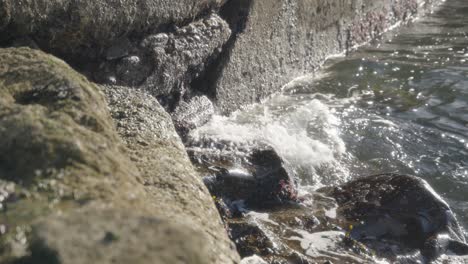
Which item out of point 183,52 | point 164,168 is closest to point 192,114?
point 183,52

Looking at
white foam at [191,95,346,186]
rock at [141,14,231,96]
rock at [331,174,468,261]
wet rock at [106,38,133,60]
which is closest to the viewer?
rock at [331,174,468,261]

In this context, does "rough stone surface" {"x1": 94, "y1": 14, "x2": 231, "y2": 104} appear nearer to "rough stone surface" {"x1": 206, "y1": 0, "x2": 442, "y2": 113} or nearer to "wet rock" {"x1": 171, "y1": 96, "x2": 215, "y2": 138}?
"wet rock" {"x1": 171, "y1": 96, "x2": 215, "y2": 138}

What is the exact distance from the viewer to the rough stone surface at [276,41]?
6.12 metres

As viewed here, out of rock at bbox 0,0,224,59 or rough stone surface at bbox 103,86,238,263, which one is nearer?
rough stone surface at bbox 103,86,238,263

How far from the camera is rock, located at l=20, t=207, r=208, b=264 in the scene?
1.70m

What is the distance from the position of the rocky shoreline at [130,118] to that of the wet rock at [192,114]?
1 centimetres

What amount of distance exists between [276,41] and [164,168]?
437cm

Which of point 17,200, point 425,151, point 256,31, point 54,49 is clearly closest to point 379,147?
point 425,151

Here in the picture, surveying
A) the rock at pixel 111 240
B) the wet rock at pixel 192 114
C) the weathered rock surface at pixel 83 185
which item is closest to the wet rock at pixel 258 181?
the wet rock at pixel 192 114

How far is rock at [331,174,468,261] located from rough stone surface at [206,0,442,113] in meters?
1.73

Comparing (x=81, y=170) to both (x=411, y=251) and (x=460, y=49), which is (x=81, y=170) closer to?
(x=411, y=251)

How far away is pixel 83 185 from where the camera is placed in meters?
2.08

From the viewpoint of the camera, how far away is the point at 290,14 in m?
7.11

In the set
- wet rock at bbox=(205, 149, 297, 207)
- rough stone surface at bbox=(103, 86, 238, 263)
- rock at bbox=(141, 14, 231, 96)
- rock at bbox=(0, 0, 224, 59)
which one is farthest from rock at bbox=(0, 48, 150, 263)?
rock at bbox=(141, 14, 231, 96)
